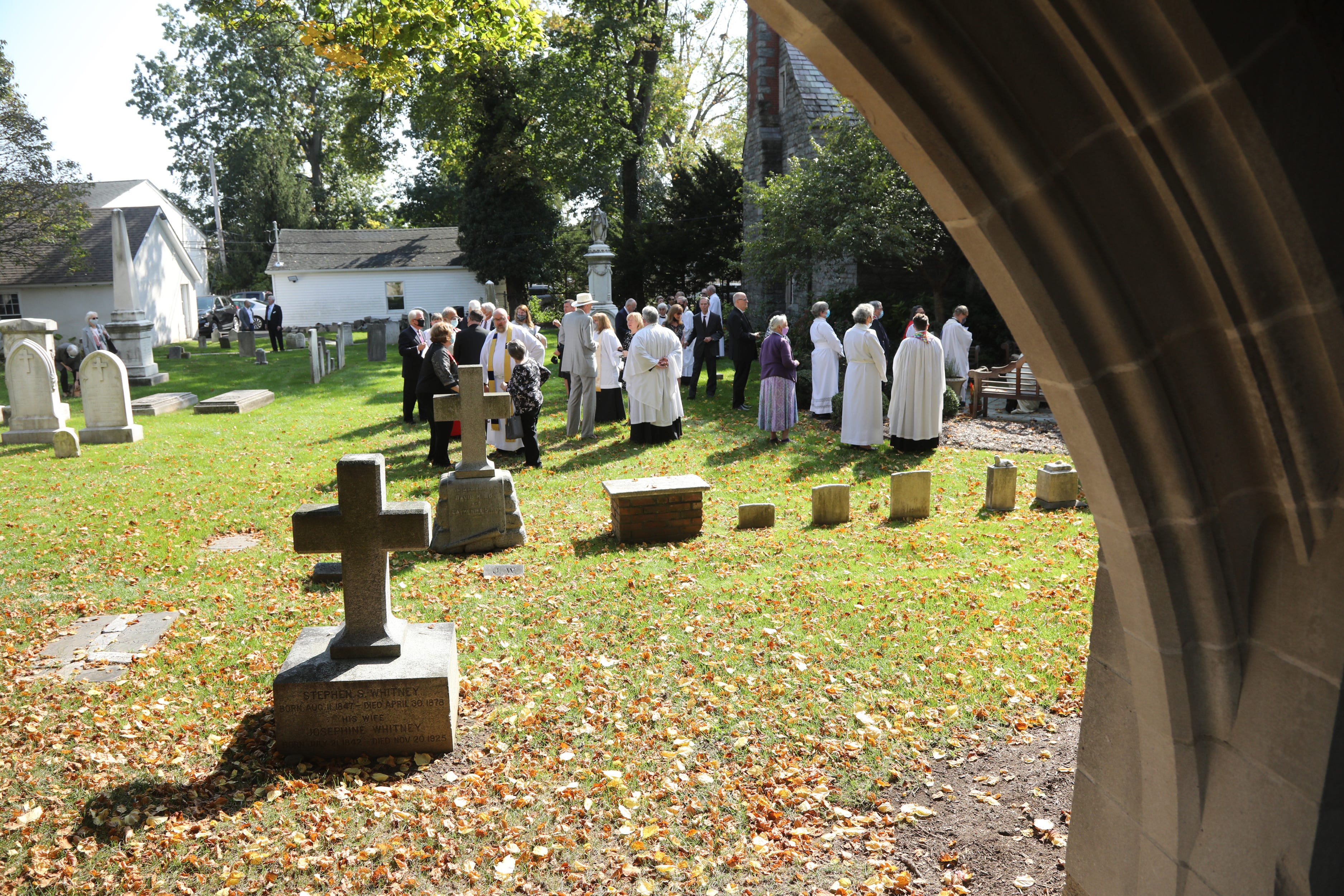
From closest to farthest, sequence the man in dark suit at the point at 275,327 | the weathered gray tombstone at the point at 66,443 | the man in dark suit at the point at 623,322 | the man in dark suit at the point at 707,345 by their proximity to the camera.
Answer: the weathered gray tombstone at the point at 66,443
the man in dark suit at the point at 707,345
the man in dark suit at the point at 623,322
the man in dark suit at the point at 275,327

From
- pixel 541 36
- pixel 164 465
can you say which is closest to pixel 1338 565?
pixel 164 465

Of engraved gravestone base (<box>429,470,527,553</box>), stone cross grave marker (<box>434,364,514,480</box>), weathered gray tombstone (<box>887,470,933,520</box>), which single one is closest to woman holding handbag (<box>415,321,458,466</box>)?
stone cross grave marker (<box>434,364,514,480</box>)

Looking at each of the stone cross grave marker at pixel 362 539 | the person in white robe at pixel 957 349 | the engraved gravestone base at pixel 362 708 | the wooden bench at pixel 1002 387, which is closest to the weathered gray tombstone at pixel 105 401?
the stone cross grave marker at pixel 362 539

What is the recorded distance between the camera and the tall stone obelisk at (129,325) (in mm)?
21844

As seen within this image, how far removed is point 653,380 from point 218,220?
176ft

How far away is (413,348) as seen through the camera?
14742mm

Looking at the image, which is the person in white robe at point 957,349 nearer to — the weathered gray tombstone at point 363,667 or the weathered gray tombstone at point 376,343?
the weathered gray tombstone at point 363,667

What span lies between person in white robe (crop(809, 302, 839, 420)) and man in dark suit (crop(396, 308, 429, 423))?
21.6ft

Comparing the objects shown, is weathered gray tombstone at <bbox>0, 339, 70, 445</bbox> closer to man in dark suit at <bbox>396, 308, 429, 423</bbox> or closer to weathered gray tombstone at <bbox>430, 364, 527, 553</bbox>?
man in dark suit at <bbox>396, 308, 429, 423</bbox>

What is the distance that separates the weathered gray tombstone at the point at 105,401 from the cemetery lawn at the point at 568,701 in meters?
4.22

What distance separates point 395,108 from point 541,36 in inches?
812

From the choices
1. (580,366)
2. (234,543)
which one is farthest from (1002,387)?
(234,543)

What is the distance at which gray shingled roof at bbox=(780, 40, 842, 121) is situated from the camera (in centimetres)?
2592

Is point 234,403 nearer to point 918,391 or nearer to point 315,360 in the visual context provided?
point 315,360
